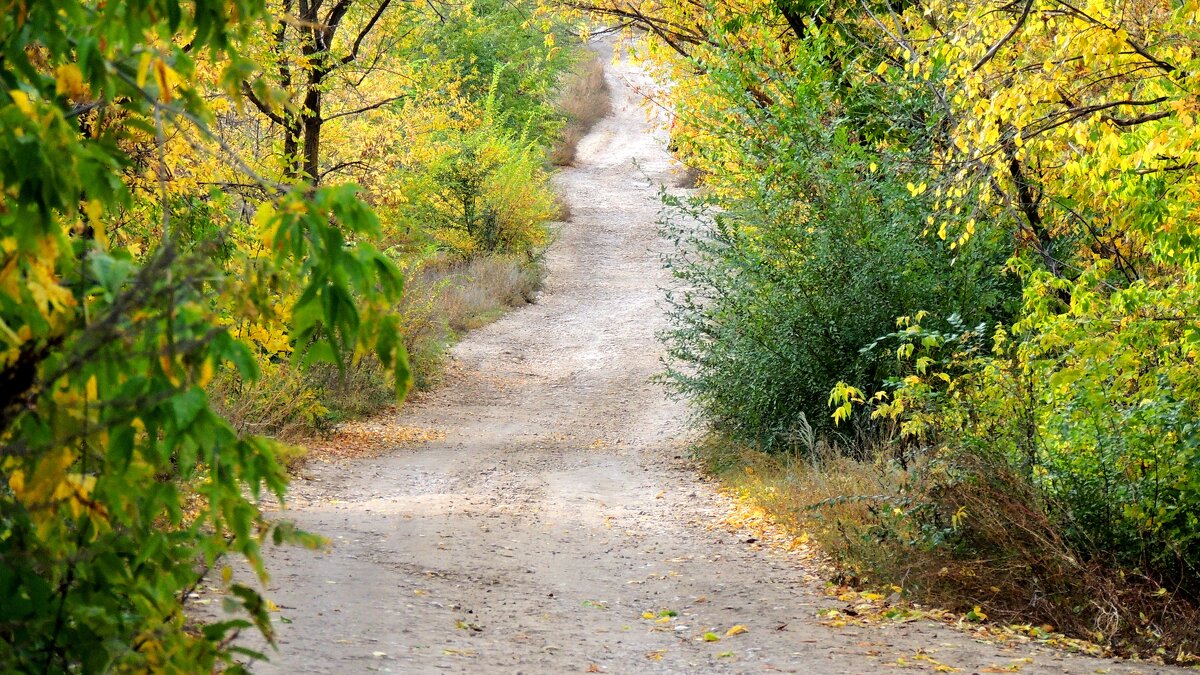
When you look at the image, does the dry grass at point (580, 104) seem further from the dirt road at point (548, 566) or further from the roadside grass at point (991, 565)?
the roadside grass at point (991, 565)

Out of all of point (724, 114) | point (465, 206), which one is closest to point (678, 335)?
point (724, 114)

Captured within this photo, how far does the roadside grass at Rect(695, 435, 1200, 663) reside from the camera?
614 centimetres

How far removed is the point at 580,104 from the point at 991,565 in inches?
1643

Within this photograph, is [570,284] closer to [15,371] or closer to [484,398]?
[484,398]

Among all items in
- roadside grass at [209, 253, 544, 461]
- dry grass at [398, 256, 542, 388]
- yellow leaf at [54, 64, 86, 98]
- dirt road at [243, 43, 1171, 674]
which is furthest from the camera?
dry grass at [398, 256, 542, 388]

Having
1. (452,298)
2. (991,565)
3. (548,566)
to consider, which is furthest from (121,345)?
(452,298)

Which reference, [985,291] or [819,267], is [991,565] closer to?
[985,291]

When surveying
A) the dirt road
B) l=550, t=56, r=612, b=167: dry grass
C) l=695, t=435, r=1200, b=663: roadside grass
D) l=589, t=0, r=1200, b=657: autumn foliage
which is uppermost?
l=550, t=56, r=612, b=167: dry grass

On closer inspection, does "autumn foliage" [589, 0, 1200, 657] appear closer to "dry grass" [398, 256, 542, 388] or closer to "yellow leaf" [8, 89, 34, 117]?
"dry grass" [398, 256, 542, 388]

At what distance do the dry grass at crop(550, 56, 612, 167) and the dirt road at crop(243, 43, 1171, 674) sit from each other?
23.8 meters

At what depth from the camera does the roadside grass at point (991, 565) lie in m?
6.14

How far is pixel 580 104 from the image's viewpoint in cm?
4706

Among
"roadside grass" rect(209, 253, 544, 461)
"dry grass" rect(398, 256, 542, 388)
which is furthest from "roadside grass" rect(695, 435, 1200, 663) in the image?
"dry grass" rect(398, 256, 542, 388)

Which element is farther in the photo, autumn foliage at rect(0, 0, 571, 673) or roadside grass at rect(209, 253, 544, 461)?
roadside grass at rect(209, 253, 544, 461)
